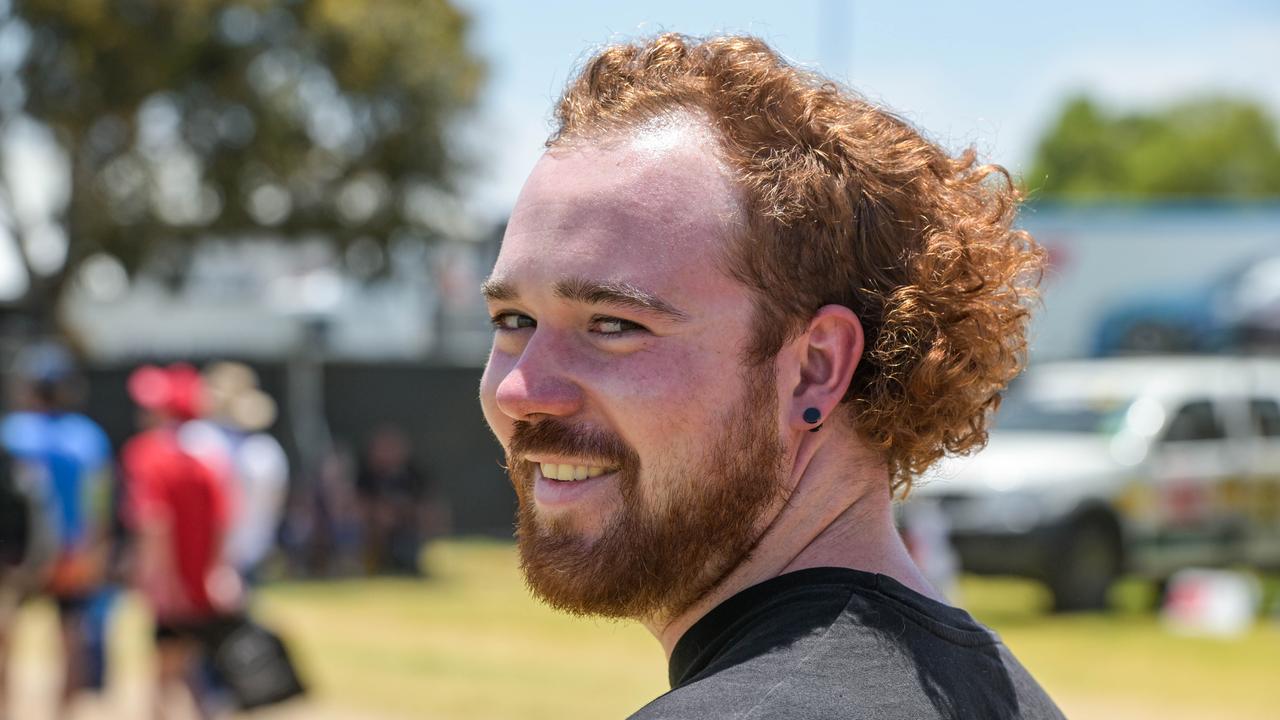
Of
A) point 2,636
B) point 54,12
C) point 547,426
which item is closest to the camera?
point 547,426

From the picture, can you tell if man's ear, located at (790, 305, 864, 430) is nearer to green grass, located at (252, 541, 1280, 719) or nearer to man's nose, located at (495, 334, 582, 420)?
man's nose, located at (495, 334, 582, 420)

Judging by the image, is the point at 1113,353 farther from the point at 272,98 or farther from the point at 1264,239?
the point at 272,98

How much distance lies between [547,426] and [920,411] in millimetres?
472

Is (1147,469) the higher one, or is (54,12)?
(54,12)

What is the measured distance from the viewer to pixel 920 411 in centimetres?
183

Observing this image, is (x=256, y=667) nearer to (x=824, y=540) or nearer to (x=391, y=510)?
(x=824, y=540)

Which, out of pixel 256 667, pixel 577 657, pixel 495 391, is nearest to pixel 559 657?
pixel 577 657

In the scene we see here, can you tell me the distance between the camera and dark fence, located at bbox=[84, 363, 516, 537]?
22094mm

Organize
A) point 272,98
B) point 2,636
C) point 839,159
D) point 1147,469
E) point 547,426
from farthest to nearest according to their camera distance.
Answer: point 272,98 < point 1147,469 < point 2,636 < point 839,159 < point 547,426

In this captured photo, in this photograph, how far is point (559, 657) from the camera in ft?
38.4

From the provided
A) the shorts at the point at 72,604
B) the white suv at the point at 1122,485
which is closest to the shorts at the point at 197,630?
the shorts at the point at 72,604

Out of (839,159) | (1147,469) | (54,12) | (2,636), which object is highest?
(54,12)

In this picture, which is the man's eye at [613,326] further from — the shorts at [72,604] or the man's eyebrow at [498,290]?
the shorts at [72,604]

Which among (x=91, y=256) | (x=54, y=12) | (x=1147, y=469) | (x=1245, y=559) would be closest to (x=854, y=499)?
(x=1147, y=469)
